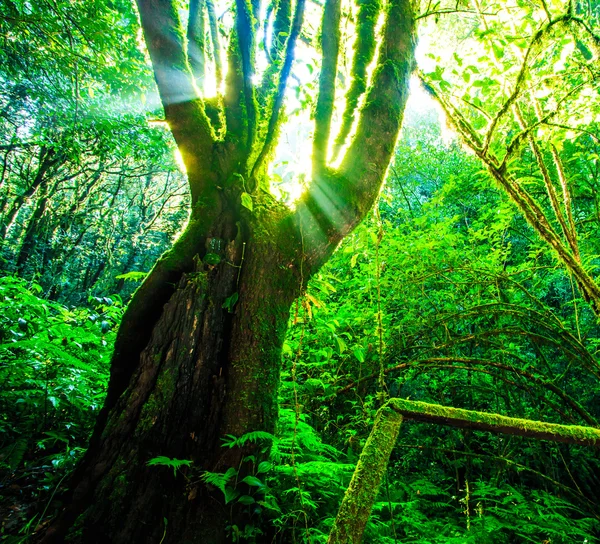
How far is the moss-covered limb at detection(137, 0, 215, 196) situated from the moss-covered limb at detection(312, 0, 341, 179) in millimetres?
941

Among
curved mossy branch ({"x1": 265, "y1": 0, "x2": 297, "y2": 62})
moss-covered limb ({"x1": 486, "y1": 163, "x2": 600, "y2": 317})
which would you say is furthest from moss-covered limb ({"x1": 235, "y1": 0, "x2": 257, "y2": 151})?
moss-covered limb ({"x1": 486, "y1": 163, "x2": 600, "y2": 317})

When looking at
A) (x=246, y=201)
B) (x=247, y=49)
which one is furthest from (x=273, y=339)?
(x=247, y=49)

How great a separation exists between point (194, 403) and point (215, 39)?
3.46m

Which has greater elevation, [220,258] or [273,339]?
[220,258]

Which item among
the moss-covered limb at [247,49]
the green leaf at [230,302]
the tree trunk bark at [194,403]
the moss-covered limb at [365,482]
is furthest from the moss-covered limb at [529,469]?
the moss-covered limb at [247,49]

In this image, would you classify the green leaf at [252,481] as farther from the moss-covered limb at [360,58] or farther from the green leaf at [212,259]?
the moss-covered limb at [360,58]

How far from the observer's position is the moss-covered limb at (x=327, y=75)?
2559 mm

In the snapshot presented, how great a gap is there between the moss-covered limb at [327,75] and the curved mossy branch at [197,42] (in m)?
1.24

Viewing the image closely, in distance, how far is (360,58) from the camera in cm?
277

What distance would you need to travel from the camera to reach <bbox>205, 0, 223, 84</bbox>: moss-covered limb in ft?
10.6

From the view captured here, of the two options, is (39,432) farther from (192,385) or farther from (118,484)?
(192,385)

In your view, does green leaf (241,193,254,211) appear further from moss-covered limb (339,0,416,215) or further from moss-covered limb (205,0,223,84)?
moss-covered limb (205,0,223,84)

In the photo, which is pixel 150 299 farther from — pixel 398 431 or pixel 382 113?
pixel 382 113

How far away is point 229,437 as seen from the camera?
1.96 metres
